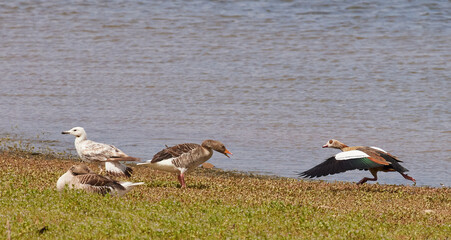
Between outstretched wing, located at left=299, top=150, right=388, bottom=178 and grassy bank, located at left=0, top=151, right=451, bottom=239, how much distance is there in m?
0.34

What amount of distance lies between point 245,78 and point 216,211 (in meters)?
16.5

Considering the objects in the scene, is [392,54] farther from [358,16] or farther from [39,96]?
[39,96]

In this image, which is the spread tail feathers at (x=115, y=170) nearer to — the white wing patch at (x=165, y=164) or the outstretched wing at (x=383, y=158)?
the white wing patch at (x=165, y=164)

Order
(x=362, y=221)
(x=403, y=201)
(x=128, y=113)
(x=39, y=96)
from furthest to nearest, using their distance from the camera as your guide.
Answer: (x=39, y=96) < (x=128, y=113) < (x=403, y=201) < (x=362, y=221)

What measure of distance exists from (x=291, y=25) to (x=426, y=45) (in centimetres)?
710

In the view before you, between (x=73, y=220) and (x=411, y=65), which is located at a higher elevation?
(x=73, y=220)

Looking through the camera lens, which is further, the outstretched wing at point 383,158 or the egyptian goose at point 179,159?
the outstretched wing at point 383,158

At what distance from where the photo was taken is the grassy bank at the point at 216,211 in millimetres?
9492

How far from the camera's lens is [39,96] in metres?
24.9

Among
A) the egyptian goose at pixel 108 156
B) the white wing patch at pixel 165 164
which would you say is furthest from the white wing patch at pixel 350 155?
the egyptian goose at pixel 108 156

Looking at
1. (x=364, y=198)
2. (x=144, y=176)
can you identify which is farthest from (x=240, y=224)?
(x=144, y=176)

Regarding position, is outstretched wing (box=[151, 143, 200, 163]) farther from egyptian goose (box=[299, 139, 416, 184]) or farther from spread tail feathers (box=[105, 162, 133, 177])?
egyptian goose (box=[299, 139, 416, 184])

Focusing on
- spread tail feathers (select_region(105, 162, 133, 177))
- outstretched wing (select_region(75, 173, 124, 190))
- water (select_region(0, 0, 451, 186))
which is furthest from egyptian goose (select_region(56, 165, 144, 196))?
water (select_region(0, 0, 451, 186))

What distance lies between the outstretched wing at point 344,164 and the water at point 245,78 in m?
2.41
